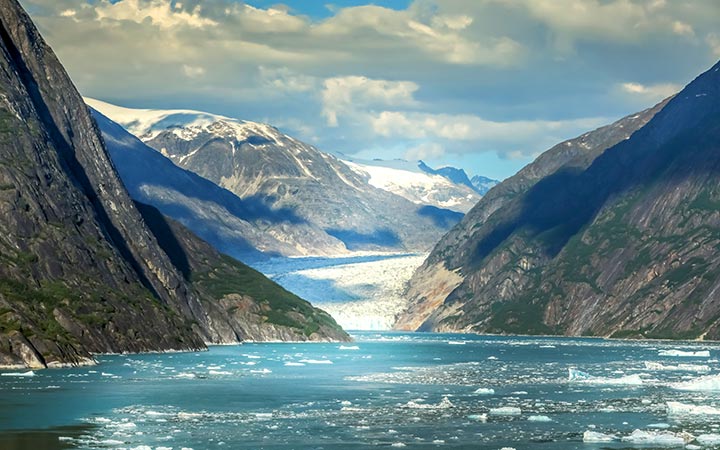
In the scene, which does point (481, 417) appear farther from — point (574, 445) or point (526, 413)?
point (574, 445)

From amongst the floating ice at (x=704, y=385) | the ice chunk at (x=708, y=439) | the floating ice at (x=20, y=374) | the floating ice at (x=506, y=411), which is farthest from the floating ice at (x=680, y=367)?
the floating ice at (x=20, y=374)

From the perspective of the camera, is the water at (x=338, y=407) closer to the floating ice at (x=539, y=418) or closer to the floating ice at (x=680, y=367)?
the floating ice at (x=539, y=418)

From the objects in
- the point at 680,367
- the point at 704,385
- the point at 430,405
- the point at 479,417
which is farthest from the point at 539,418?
the point at 680,367

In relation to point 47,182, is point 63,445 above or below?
below

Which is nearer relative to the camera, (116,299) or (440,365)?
(440,365)

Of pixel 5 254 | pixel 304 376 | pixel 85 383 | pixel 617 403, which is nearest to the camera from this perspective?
pixel 617 403

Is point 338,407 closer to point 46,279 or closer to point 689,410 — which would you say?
point 689,410

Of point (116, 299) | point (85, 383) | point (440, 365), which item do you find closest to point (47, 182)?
point (116, 299)

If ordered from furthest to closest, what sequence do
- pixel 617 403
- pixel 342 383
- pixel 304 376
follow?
pixel 304 376 → pixel 342 383 → pixel 617 403
